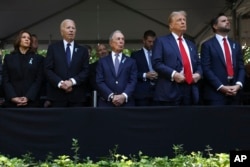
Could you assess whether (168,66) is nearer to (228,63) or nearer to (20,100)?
(228,63)

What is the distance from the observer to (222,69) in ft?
18.3

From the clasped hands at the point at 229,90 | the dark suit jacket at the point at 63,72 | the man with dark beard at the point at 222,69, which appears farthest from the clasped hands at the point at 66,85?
the clasped hands at the point at 229,90

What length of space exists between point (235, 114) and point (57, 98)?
6.51 ft

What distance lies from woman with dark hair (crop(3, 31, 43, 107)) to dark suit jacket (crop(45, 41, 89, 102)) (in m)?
0.16

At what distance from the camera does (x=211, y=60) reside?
5629mm

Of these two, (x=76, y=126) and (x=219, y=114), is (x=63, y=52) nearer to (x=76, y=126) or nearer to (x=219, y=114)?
(x=76, y=126)

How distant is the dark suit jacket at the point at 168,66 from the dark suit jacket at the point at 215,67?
0.48ft

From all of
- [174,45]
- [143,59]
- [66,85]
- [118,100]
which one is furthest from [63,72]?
[174,45]

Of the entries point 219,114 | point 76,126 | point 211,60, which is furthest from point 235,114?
point 76,126

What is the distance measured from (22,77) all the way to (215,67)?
2.18m

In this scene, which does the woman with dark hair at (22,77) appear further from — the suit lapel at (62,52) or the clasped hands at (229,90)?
the clasped hands at (229,90)

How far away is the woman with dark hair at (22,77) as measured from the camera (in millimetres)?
5547

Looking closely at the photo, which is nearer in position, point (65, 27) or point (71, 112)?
point (71, 112)

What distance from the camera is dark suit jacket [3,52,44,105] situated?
5.58 meters
